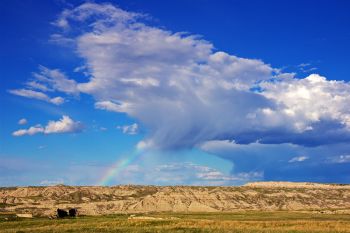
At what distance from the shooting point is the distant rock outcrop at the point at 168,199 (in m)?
148

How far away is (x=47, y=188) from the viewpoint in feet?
576

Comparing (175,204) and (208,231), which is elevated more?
(175,204)

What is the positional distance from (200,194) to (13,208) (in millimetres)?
61902

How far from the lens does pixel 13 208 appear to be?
131375mm

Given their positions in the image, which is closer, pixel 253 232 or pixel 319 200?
pixel 253 232

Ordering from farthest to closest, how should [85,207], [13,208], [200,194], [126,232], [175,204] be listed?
[200,194], [175,204], [85,207], [13,208], [126,232]

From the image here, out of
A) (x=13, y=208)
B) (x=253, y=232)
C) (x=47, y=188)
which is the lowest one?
(x=253, y=232)

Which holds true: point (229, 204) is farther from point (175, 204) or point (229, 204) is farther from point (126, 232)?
point (126, 232)

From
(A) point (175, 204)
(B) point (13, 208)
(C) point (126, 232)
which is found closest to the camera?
(C) point (126, 232)

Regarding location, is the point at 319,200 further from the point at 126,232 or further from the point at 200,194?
the point at 126,232

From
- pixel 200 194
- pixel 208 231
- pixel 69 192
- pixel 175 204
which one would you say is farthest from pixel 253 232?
pixel 69 192

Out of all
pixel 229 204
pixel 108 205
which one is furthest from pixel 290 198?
pixel 108 205

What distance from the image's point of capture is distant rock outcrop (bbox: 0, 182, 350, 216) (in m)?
148

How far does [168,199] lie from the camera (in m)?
160
